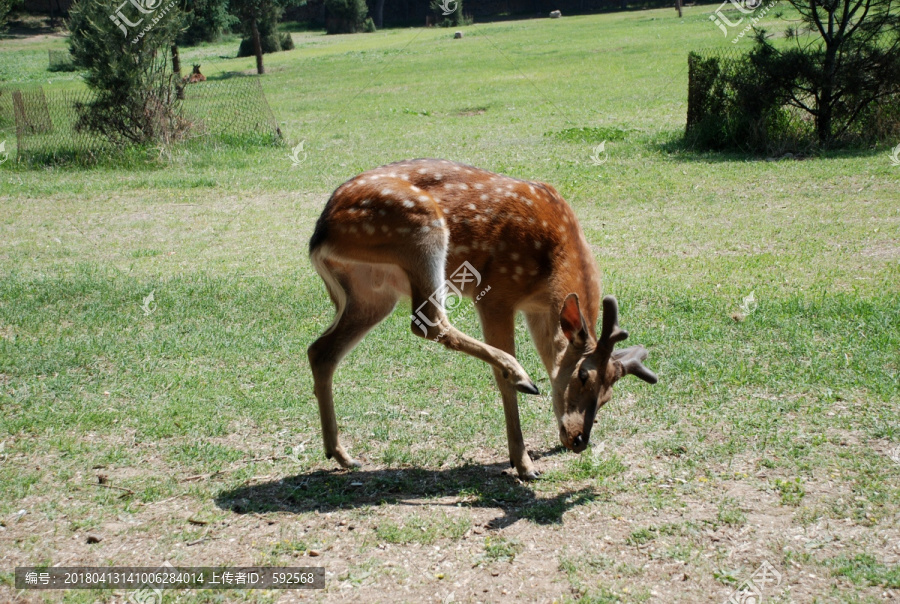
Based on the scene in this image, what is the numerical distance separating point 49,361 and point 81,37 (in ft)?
43.2

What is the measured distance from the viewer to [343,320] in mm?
5633

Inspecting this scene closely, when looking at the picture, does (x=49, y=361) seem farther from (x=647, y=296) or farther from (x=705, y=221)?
(x=705, y=221)

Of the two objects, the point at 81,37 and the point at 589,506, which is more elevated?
the point at 81,37

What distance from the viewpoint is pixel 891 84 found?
15305 mm

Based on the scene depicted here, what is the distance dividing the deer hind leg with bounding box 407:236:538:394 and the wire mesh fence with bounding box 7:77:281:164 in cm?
1440

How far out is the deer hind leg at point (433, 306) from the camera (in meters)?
5.29

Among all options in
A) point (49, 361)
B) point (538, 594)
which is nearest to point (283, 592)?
point (538, 594)
